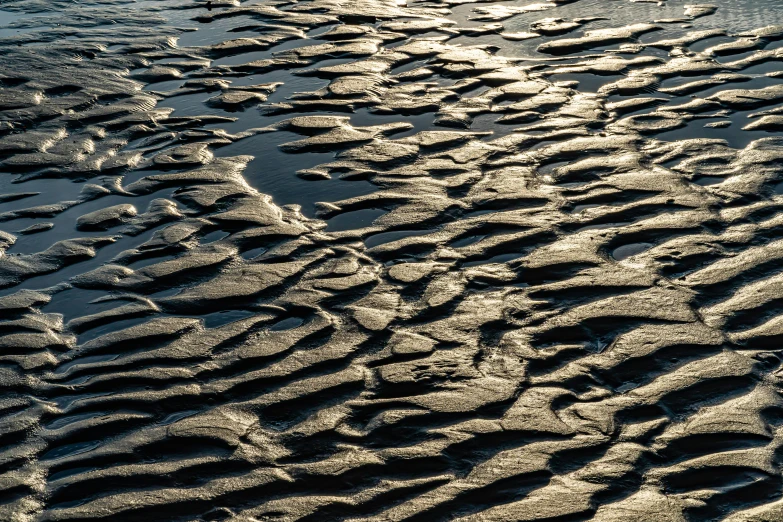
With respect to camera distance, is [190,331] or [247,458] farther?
[190,331]

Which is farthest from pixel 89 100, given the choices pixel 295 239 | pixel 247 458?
pixel 247 458

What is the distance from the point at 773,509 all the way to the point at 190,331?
2.40 m

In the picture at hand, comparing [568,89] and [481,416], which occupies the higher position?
[568,89]

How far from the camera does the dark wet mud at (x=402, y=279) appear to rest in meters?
3.09

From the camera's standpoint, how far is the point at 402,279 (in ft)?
13.8

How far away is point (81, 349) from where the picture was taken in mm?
3854

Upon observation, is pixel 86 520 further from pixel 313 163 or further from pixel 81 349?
pixel 313 163

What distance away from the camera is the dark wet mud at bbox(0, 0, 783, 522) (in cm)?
309

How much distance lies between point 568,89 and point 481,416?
3.56 m

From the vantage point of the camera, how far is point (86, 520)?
9.72ft

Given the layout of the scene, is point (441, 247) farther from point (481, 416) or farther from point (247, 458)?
point (247, 458)

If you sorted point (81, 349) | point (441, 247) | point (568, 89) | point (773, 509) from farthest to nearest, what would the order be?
1. point (568, 89)
2. point (441, 247)
3. point (81, 349)
4. point (773, 509)

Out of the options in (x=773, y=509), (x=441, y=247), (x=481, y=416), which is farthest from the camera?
(x=441, y=247)

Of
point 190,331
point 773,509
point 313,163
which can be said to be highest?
point 313,163
